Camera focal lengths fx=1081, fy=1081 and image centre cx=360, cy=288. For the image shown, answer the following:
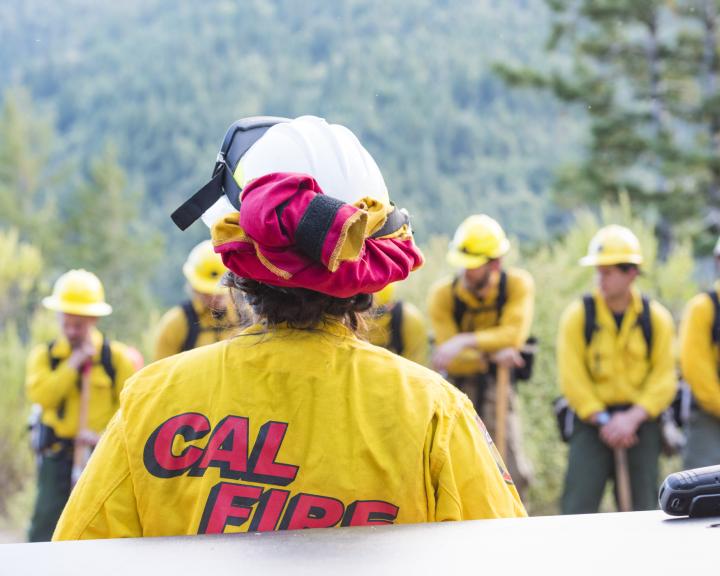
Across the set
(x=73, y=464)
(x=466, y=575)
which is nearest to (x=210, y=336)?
(x=73, y=464)

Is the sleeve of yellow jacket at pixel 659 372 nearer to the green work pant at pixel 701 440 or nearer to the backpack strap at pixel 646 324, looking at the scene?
the backpack strap at pixel 646 324

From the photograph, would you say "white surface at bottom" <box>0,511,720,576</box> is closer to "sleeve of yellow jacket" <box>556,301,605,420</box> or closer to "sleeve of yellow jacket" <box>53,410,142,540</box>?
"sleeve of yellow jacket" <box>53,410,142,540</box>

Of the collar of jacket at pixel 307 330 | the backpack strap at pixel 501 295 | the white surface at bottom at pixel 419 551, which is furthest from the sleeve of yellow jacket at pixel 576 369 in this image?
the white surface at bottom at pixel 419 551

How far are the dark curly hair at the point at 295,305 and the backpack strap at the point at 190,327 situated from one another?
5.52 meters

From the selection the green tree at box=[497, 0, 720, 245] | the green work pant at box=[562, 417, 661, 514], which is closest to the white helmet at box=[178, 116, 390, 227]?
the green work pant at box=[562, 417, 661, 514]

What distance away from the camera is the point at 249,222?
193cm

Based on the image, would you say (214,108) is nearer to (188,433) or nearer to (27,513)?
(27,513)

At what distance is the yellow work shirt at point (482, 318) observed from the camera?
7914 millimetres

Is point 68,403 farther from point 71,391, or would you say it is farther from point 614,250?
point 614,250

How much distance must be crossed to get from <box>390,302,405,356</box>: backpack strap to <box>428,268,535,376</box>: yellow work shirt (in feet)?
1.32

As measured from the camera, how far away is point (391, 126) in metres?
52.1

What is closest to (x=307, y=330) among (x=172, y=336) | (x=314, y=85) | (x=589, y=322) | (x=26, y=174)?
(x=589, y=322)

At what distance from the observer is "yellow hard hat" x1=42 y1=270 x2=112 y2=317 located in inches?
295

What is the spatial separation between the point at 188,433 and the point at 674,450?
596cm
